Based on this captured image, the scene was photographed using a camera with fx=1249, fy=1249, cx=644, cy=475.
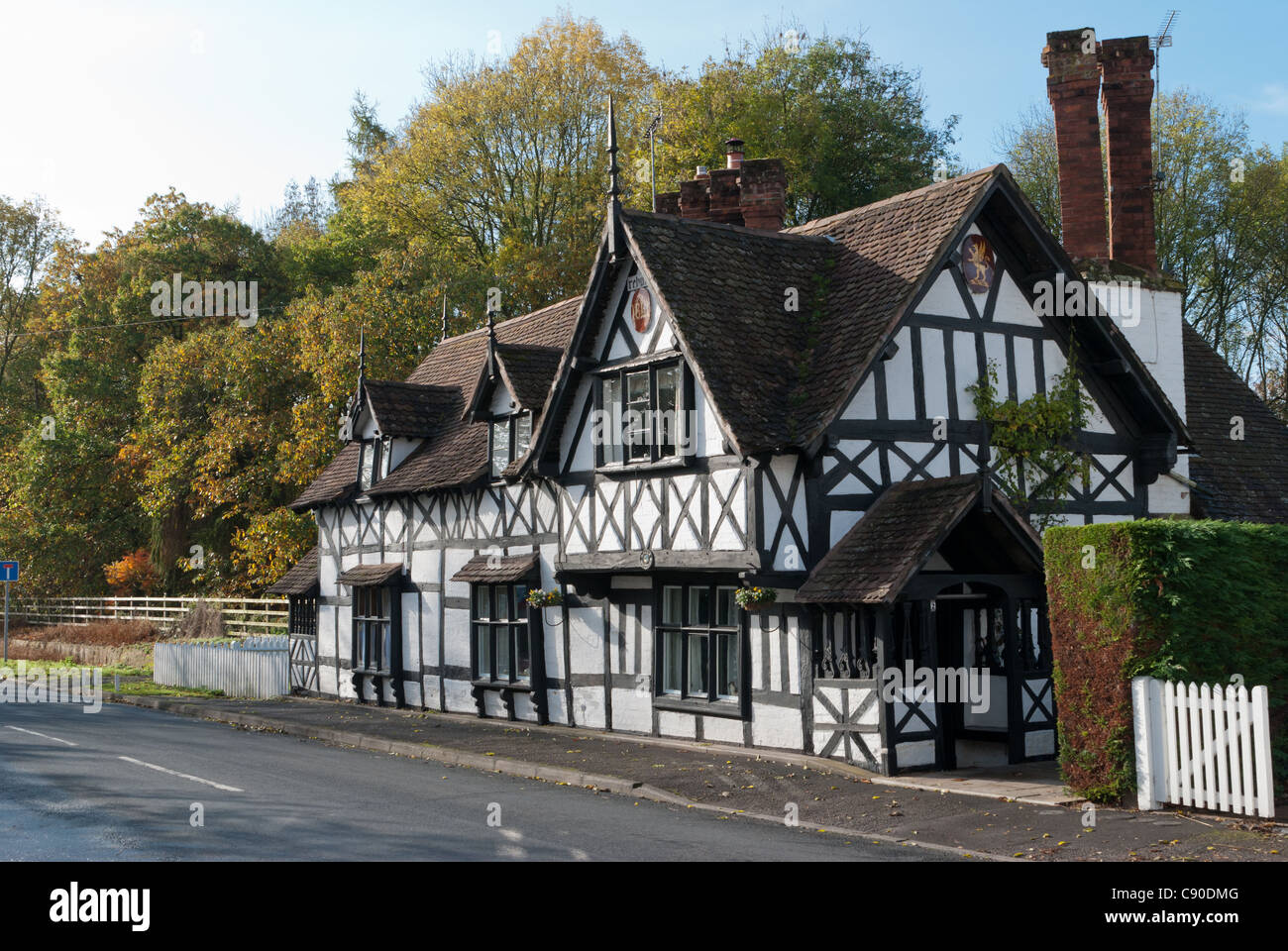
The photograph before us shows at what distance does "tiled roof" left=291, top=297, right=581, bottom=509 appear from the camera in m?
23.0

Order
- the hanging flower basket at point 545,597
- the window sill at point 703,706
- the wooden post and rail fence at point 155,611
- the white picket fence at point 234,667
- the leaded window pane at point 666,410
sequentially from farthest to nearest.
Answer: the wooden post and rail fence at point 155,611 < the white picket fence at point 234,667 < the hanging flower basket at point 545,597 < the leaded window pane at point 666,410 < the window sill at point 703,706

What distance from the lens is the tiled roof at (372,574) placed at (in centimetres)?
2461

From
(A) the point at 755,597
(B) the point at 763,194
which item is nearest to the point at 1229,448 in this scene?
(B) the point at 763,194

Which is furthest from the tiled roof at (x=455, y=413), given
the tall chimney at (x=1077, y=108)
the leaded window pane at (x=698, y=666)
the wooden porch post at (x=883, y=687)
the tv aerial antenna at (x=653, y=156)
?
the tall chimney at (x=1077, y=108)

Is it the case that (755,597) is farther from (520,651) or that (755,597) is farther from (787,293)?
(520,651)

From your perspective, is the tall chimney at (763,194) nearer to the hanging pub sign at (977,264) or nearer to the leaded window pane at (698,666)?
the hanging pub sign at (977,264)

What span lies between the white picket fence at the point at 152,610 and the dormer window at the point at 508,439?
1498cm

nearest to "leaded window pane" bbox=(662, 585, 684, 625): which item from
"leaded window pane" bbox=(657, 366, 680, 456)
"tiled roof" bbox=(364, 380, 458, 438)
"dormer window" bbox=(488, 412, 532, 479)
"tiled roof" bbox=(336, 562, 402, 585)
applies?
"leaded window pane" bbox=(657, 366, 680, 456)

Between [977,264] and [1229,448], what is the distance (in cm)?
850

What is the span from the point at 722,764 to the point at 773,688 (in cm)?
137

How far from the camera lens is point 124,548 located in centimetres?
4925

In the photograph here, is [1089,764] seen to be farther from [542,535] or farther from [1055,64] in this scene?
[1055,64]
